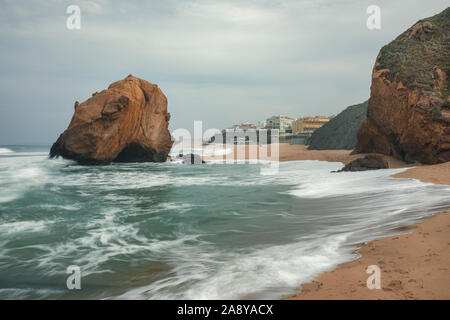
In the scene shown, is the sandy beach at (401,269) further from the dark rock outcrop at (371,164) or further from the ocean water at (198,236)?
the dark rock outcrop at (371,164)

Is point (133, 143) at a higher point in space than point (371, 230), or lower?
higher

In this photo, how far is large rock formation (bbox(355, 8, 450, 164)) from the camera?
30.8 feet

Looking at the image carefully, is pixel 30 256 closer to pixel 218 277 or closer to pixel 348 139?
pixel 218 277

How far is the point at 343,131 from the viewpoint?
2609cm

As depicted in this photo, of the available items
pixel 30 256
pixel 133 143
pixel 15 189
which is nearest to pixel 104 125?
pixel 133 143

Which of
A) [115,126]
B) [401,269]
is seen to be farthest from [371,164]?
[115,126]

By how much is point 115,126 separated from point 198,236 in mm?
13319

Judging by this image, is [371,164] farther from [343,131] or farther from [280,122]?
[280,122]

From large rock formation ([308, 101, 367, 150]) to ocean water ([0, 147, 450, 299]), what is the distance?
18134mm

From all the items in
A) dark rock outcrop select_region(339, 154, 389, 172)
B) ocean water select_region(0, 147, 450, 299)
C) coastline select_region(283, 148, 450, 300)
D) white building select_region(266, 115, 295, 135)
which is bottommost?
ocean water select_region(0, 147, 450, 299)

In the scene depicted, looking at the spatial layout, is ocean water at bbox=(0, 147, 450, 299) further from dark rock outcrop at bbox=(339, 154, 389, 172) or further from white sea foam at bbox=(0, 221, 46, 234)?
dark rock outcrop at bbox=(339, 154, 389, 172)

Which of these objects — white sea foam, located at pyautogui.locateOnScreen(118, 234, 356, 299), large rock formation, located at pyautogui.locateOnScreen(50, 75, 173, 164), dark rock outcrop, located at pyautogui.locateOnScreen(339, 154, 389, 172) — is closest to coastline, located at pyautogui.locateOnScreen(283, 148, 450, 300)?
white sea foam, located at pyautogui.locateOnScreen(118, 234, 356, 299)
